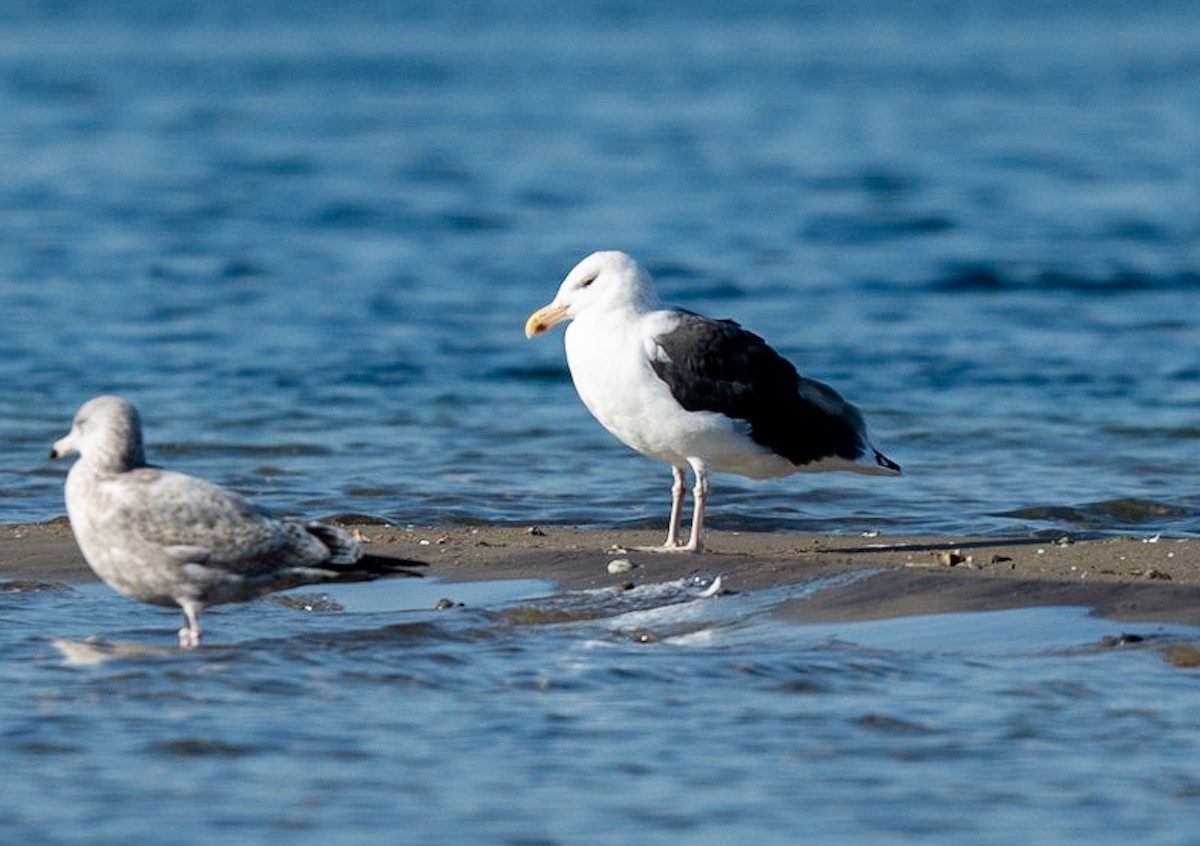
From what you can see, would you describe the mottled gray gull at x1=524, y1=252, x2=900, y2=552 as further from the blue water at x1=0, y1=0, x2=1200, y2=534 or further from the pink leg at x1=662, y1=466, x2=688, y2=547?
the blue water at x1=0, y1=0, x2=1200, y2=534

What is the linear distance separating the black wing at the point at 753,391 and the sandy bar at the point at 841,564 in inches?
16.9

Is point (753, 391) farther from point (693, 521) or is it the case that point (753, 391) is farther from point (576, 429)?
point (576, 429)

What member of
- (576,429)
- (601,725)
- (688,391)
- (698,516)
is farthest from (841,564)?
(576,429)

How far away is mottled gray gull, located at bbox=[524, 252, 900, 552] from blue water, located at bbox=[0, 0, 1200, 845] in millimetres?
835

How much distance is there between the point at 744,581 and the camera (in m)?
8.05

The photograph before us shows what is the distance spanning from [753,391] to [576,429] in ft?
13.2

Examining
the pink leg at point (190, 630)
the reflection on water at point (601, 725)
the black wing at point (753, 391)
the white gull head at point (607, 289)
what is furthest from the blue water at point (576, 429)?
the white gull head at point (607, 289)

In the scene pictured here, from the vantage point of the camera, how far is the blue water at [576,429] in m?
5.78

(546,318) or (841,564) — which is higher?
(546,318)

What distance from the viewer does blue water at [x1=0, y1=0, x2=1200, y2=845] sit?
19.0 ft

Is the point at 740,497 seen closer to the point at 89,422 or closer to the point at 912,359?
the point at 89,422

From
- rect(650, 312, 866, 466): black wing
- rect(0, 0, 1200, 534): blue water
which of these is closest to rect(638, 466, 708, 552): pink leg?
rect(650, 312, 866, 466): black wing

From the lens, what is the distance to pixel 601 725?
247 inches

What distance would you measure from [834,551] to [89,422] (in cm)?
313
